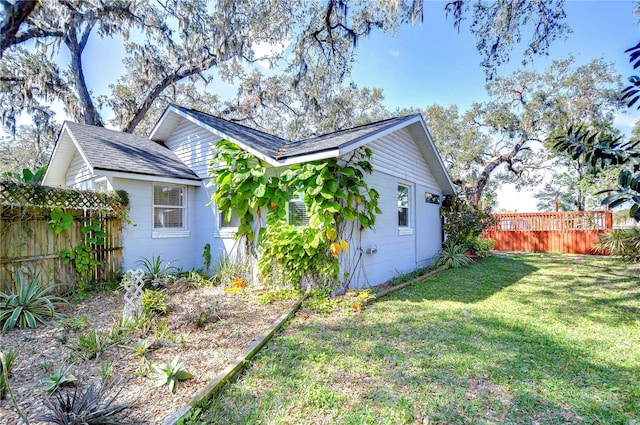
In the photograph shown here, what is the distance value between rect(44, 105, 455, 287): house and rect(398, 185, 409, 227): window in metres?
0.03

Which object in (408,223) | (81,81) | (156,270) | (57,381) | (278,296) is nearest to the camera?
(57,381)

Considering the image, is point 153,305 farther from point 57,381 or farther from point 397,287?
Answer: point 397,287

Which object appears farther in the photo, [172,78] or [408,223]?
[172,78]

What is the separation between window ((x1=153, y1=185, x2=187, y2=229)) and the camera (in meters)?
8.01

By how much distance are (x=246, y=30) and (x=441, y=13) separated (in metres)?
7.32

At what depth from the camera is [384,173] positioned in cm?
755

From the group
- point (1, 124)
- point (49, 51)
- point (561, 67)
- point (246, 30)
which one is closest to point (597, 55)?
point (561, 67)

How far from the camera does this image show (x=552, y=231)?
14.0 metres

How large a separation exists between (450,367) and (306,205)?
364 centimetres

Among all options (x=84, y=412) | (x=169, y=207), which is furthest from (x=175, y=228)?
(x=84, y=412)

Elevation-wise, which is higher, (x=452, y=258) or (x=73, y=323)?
(x=452, y=258)

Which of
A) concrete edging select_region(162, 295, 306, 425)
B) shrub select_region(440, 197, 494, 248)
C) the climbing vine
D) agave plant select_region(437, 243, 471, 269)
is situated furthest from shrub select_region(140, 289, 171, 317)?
shrub select_region(440, 197, 494, 248)

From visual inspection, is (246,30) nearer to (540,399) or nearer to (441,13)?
(441,13)

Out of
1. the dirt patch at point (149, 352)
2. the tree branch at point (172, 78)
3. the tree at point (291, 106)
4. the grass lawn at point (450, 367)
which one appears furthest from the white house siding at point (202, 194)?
the tree at point (291, 106)
